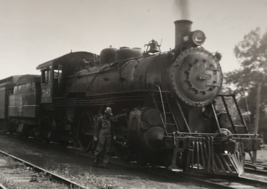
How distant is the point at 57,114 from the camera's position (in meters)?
12.7

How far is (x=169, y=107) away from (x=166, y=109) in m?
0.30

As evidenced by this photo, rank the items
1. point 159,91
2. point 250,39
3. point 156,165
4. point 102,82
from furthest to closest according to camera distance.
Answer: point 250,39
point 102,82
point 156,165
point 159,91

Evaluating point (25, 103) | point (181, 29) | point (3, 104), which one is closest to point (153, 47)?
point (181, 29)

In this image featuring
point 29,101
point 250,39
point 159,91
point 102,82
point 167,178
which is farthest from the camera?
point 250,39

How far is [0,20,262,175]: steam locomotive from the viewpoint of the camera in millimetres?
7141

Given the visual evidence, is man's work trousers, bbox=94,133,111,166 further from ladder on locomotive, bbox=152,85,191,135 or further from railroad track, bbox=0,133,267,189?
ladder on locomotive, bbox=152,85,191,135

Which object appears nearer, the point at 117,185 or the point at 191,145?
the point at 117,185

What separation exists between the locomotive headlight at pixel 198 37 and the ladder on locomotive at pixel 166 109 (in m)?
1.41

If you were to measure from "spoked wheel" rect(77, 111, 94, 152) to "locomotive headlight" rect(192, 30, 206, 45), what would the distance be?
418 centimetres

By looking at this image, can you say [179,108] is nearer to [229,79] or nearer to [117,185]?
[117,185]

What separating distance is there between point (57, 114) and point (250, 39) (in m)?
19.4

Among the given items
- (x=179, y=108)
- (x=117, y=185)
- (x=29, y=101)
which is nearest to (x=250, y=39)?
(x=29, y=101)

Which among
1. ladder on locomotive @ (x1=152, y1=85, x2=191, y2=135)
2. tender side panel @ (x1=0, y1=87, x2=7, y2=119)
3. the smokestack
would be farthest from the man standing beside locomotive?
tender side panel @ (x1=0, y1=87, x2=7, y2=119)

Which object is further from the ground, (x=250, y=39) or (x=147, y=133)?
(x=250, y=39)
